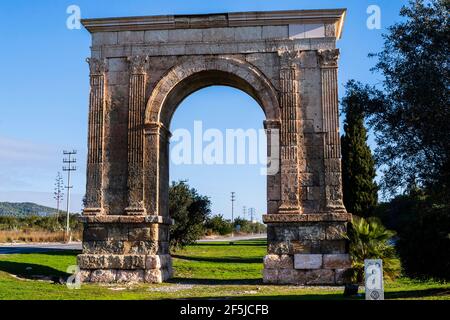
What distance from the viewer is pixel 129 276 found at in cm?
1531

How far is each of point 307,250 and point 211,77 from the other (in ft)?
19.4

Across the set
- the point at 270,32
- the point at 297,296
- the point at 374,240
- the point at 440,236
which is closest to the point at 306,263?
the point at 374,240

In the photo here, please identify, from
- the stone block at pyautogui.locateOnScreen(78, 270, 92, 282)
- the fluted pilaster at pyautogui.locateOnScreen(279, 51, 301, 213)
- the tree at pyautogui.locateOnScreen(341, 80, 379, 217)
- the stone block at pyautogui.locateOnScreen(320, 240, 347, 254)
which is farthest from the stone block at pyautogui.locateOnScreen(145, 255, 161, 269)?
the tree at pyautogui.locateOnScreen(341, 80, 379, 217)

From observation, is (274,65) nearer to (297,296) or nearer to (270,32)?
(270,32)

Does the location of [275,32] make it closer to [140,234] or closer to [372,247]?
[372,247]

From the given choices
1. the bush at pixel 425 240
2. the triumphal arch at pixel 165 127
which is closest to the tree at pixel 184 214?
the triumphal arch at pixel 165 127

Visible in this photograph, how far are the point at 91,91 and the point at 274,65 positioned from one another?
5492mm

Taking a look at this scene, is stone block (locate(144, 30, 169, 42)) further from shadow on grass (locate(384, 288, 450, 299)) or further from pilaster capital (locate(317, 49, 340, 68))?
shadow on grass (locate(384, 288, 450, 299))

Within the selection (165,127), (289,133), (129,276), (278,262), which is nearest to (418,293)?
(278,262)

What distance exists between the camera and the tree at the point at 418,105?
11.1m

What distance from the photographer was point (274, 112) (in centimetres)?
1568

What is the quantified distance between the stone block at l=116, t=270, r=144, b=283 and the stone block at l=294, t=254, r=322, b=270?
4.31 metres

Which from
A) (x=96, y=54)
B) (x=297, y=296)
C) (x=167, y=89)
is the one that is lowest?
(x=297, y=296)

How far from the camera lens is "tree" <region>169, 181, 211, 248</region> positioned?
2631cm
